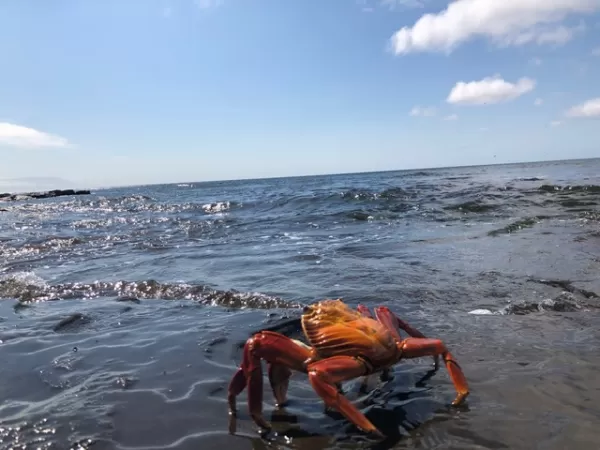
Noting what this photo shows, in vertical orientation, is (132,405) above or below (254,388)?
below

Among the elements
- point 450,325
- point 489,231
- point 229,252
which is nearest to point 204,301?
point 450,325

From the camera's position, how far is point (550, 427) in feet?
10.4

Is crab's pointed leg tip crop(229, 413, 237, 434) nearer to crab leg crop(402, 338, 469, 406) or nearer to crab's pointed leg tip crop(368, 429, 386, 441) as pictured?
crab's pointed leg tip crop(368, 429, 386, 441)

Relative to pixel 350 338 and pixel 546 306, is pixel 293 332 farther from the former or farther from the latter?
pixel 546 306

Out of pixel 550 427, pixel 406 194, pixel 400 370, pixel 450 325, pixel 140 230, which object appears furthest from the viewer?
pixel 406 194

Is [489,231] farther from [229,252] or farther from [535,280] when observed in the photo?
[229,252]

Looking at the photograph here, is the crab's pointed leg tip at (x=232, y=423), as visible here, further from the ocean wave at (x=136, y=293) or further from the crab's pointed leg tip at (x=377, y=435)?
the ocean wave at (x=136, y=293)

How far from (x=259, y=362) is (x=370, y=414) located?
1027mm

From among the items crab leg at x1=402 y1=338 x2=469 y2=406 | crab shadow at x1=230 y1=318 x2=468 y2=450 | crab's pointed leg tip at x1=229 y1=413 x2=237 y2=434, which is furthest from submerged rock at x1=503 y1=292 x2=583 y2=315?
crab's pointed leg tip at x1=229 y1=413 x2=237 y2=434

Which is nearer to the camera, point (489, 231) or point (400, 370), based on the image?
point (400, 370)

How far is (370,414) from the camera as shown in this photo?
3.51 m

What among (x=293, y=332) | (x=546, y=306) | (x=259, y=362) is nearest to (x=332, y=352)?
(x=259, y=362)

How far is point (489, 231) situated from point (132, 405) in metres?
11.6

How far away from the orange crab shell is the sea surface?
1.99 ft
